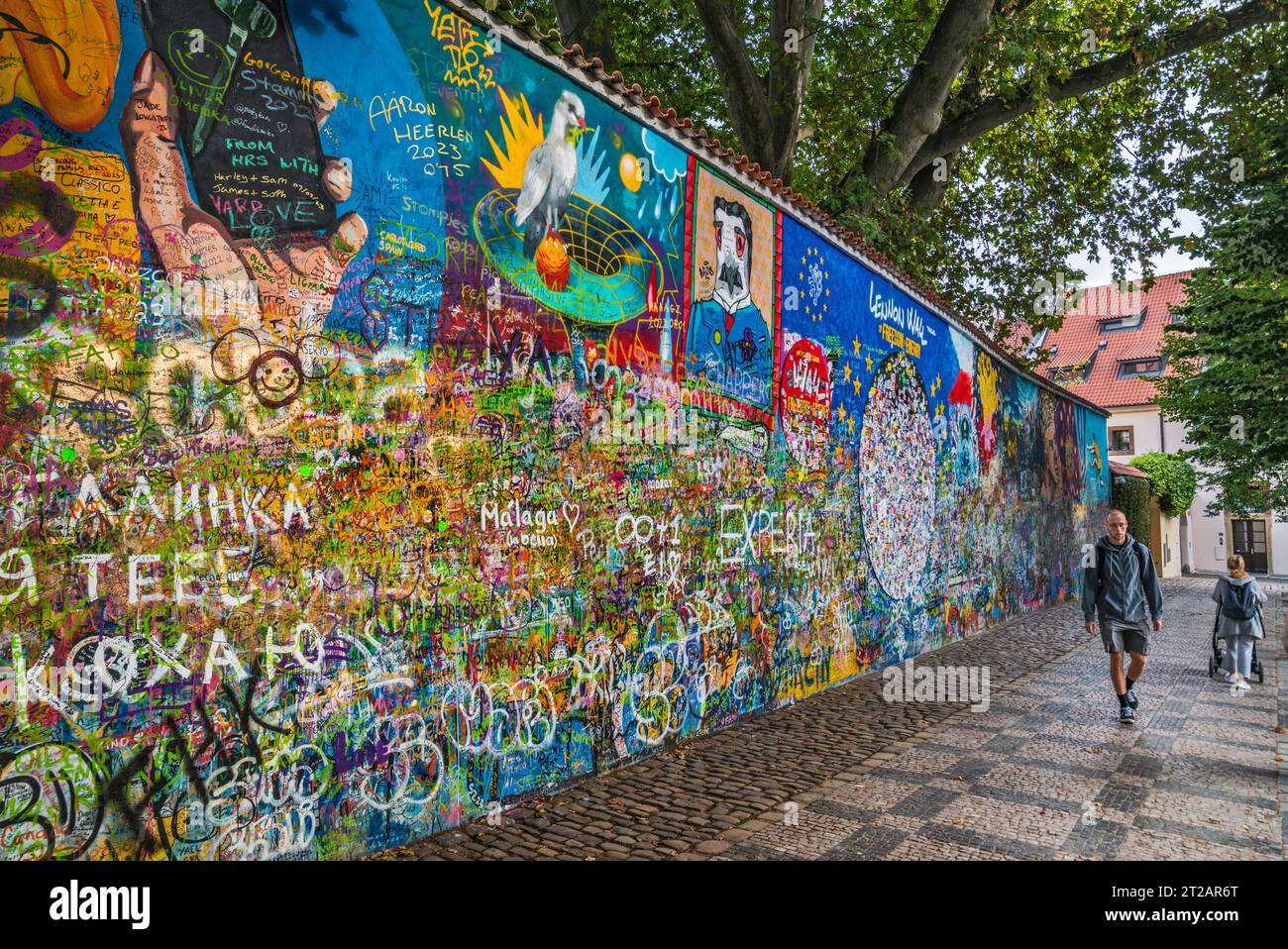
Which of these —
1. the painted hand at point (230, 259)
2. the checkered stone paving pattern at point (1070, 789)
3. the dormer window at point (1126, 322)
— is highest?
the dormer window at point (1126, 322)

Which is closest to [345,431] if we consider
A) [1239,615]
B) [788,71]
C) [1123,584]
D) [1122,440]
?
[1123,584]

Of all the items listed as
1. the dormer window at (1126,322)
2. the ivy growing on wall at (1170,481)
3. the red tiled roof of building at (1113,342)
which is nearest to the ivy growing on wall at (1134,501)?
the ivy growing on wall at (1170,481)

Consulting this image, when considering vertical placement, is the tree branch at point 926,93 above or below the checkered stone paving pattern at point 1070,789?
above

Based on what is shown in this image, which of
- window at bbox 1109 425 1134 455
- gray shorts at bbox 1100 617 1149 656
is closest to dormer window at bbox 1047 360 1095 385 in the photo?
window at bbox 1109 425 1134 455

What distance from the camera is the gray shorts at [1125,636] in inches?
302

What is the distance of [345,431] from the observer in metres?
4.10

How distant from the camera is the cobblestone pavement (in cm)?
452

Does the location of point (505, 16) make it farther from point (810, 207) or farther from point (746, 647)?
point (746, 647)

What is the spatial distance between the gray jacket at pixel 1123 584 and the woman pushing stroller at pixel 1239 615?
1766 mm

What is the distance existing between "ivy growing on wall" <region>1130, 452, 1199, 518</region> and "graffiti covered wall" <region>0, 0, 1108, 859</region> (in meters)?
30.7

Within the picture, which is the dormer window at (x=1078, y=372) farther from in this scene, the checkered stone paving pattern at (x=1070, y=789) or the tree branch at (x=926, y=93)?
the checkered stone paving pattern at (x=1070, y=789)

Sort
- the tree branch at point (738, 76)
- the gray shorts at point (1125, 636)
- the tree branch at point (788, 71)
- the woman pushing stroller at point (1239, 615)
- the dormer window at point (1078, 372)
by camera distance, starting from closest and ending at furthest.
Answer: the gray shorts at point (1125, 636), the woman pushing stroller at point (1239, 615), the tree branch at point (738, 76), the tree branch at point (788, 71), the dormer window at point (1078, 372)

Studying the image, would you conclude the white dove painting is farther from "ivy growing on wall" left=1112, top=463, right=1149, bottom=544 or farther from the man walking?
"ivy growing on wall" left=1112, top=463, right=1149, bottom=544
